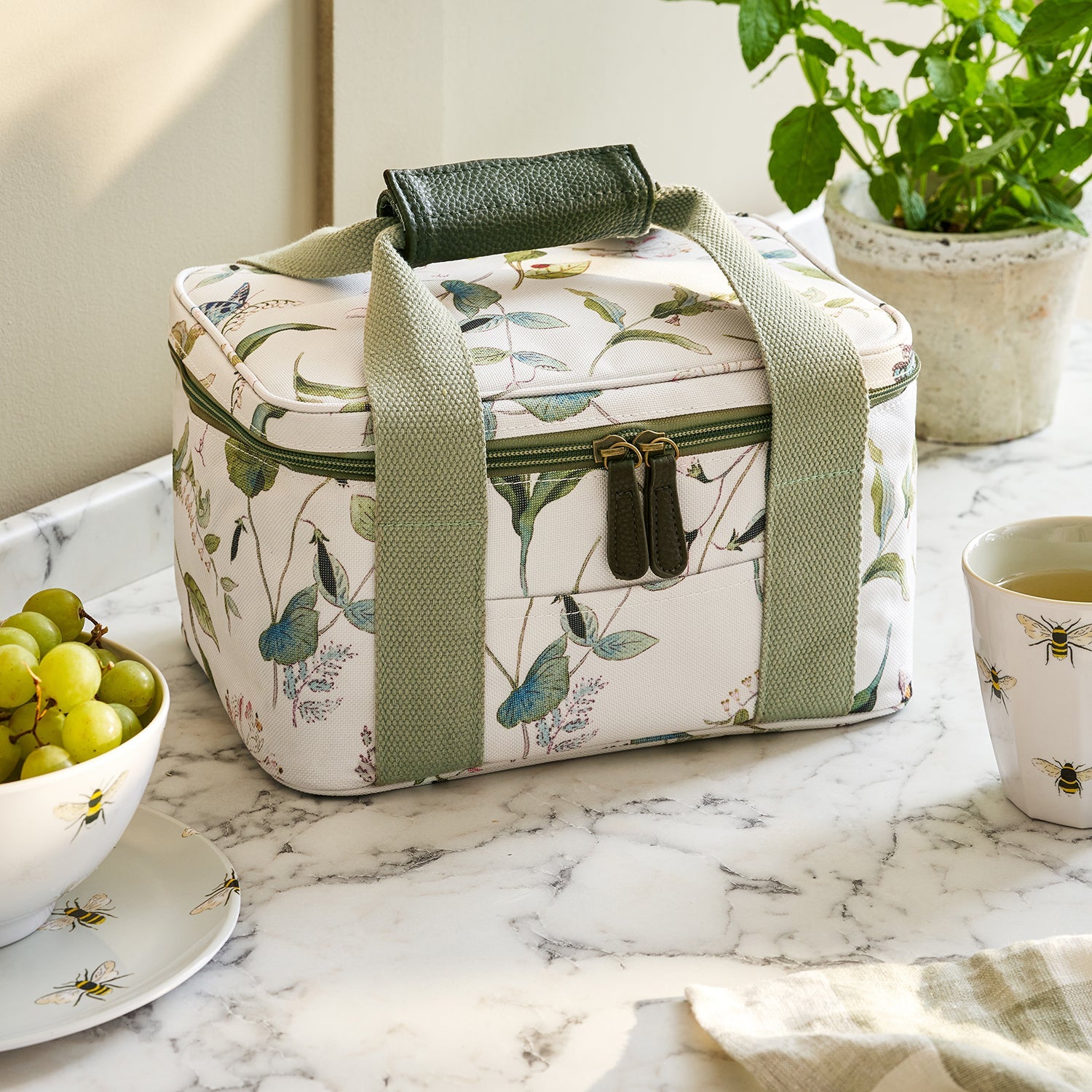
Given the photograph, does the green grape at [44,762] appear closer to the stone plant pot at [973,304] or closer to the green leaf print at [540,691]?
the green leaf print at [540,691]

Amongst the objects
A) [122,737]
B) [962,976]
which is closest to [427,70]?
[122,737]

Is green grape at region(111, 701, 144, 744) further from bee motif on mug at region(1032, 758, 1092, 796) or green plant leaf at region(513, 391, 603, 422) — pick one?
bee motif on mug at region(1032, 758, 1092, 796)

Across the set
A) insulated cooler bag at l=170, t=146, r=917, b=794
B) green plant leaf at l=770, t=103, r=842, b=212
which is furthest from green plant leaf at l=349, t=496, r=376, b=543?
green plant leaf at l=770, t=103, r=842, b=212

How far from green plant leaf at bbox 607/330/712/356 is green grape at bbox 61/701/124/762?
301mm

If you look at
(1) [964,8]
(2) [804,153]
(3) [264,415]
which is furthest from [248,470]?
(1) [964,8]

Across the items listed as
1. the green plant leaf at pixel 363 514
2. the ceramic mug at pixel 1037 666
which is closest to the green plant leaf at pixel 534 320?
the green plant leaf at pixel 363 514

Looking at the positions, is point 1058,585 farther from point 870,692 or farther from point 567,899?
point 567,899

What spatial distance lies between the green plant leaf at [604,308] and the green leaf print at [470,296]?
44 millimetres

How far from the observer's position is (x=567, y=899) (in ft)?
2.11

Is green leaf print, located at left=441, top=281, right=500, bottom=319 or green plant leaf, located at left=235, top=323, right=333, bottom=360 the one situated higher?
green leaf print, located at left=441, top=281, right=500, bottom=319

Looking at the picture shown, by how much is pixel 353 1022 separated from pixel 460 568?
0.21 metres

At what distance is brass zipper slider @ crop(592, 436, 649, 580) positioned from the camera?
2.17 ft

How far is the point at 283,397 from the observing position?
2.09ft

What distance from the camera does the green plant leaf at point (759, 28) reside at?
0.94 m
